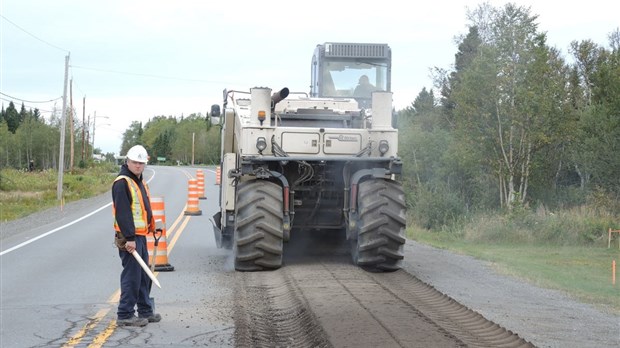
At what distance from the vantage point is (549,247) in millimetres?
21750

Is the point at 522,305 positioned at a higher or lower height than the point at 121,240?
lower

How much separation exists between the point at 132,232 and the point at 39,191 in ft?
168

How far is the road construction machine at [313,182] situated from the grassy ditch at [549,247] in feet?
8.77

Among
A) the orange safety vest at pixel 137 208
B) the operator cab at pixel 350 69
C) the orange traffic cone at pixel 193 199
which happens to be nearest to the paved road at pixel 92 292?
the orange safety vest at pixel 137 208

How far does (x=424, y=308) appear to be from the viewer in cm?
934

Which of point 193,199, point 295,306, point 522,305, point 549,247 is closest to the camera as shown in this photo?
point 295,306

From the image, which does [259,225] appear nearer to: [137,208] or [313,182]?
[313,182]

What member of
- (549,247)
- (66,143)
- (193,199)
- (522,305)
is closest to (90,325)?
(522,305)

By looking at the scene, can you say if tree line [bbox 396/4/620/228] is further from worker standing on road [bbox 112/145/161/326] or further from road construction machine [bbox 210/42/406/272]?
worker standing on road [bbox 112/145/161/326]

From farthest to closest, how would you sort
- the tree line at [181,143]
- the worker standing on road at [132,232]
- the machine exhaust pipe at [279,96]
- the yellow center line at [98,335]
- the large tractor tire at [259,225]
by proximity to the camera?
the tree line at [181,143] < the machine exhaust pipe at [279,96] < the large tractor tire at [259,225] < the worker standing on road at [132,232] < the yellow center line at [98,335]

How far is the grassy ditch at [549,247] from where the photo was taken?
545 inches

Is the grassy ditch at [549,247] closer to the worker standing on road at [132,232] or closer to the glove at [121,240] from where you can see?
the worker standing on road at [132,232]

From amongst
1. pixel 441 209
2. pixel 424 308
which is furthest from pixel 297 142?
pixel 441 209

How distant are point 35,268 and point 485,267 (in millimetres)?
8089
